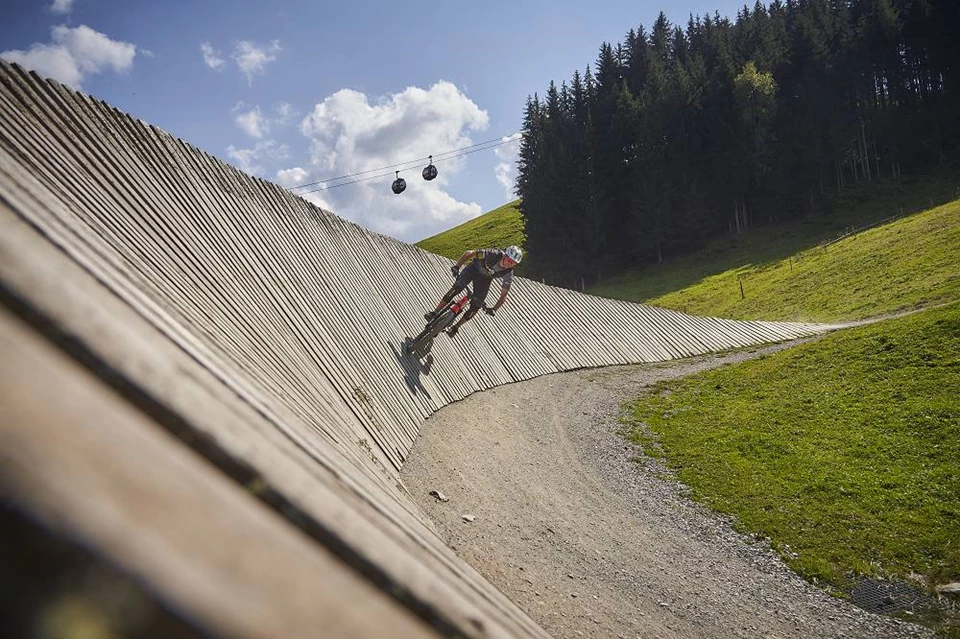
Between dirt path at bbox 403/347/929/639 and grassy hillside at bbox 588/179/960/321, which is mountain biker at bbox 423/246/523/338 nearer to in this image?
dirt path at bbox 403/347/929/639

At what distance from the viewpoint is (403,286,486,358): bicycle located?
1390 cm

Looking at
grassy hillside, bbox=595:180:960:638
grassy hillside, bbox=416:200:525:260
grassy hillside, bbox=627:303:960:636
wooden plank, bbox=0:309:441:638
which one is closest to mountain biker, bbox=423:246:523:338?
grassy hillside, bbox=595:180:960:638

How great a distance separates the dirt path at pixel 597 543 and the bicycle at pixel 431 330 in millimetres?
1687

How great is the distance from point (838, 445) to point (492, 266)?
8685 mm

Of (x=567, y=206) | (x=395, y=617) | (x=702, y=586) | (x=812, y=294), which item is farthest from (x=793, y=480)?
(x=567, y=206)

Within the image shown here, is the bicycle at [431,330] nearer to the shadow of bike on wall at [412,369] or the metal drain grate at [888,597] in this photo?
the shadow of bike on wall at [412,369]

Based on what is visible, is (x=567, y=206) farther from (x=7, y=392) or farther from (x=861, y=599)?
(x=7, y=392)

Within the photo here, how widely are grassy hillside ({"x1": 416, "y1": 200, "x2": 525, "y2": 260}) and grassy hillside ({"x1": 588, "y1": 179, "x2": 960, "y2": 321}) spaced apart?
23.7 meters

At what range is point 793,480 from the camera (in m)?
11.5

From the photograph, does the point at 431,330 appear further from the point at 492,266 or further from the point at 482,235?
the point at 482,235

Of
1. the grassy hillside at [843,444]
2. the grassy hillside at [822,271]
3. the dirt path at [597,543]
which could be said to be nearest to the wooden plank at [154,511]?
the dirt path at [597,543]

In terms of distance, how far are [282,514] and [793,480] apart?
12661 millimetres

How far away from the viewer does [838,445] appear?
12789 mm

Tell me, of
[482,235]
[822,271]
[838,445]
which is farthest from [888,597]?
[482,235]
